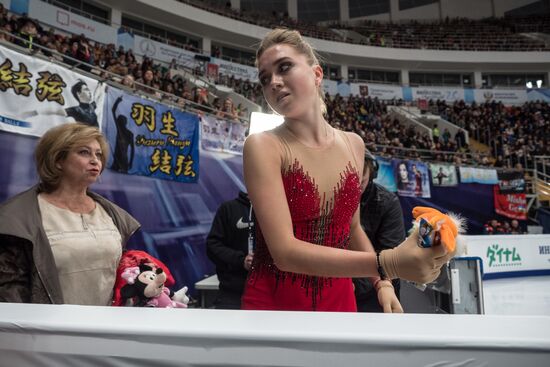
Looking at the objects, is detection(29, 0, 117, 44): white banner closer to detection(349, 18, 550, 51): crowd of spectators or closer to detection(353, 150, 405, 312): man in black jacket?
detection(353, 150, 405, 312): man in black jacket

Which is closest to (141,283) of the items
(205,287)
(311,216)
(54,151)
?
(54,151)

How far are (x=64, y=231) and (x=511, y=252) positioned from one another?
620cm

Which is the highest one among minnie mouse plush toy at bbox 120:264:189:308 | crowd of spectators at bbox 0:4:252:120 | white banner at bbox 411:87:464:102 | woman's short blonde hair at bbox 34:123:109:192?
white banner at bbox 411:87:464:102

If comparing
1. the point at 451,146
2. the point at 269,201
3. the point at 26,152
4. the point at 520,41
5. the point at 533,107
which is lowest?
the point at 269,201

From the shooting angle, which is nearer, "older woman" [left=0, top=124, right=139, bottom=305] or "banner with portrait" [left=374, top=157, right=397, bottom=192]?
"older woman" [left=0, top=124, right=139, bottom=305]

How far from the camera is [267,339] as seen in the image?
0.44 meters

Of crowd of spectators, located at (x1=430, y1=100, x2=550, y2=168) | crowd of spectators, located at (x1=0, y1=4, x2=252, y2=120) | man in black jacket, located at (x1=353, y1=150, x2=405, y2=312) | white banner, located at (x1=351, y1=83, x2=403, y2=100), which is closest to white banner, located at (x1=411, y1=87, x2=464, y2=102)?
crowd of spectators, located at (x1=430, y1=100, x2=550, y2=168)

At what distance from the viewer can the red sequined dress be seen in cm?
97

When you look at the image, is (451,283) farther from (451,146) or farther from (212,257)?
(451,146)

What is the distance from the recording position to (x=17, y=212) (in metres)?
1.35

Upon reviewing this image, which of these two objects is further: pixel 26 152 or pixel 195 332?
pixel 26 152

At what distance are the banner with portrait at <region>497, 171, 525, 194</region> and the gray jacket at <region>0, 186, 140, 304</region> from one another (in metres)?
12.9

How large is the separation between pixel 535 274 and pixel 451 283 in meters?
4.49

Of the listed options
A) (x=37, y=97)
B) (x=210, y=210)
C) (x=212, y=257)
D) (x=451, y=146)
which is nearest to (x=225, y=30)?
(x=451, y=146)
